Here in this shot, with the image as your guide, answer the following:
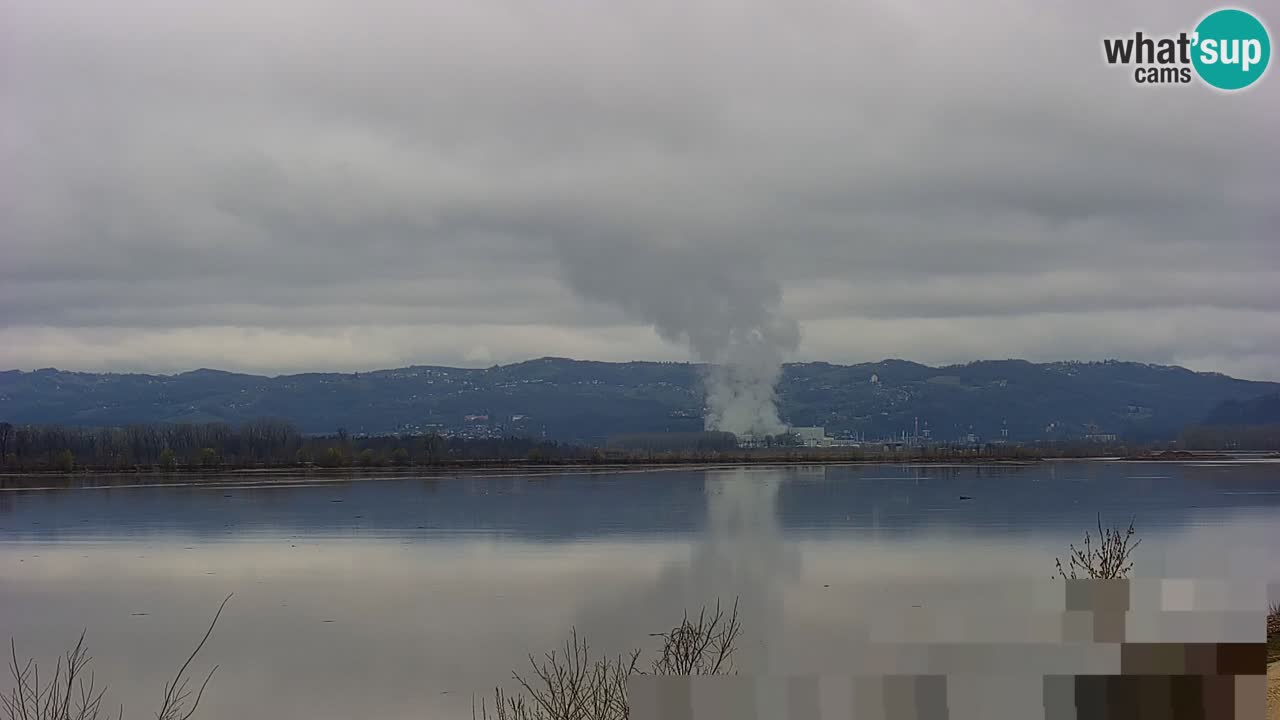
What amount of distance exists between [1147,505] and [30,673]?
3640cm

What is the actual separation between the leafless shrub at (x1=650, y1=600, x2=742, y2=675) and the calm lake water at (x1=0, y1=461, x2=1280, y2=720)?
612mm

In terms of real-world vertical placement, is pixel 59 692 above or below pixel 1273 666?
below

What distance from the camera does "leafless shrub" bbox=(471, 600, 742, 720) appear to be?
329 inches

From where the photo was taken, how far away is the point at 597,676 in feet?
32.8

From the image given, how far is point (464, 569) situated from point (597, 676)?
620 inches

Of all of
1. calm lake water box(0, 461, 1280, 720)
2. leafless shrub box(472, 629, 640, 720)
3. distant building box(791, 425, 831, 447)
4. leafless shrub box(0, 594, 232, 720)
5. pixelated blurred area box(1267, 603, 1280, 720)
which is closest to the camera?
→ pixelated blurred area box(1267, 603, 1280, 720)

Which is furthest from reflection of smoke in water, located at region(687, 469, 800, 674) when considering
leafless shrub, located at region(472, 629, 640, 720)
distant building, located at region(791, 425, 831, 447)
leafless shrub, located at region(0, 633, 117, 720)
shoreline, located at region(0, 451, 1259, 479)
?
distant building, located at region(791, 425, 831, 447)

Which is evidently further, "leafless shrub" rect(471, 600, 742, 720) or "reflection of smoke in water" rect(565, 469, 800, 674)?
"reflection of smoke in water" rect(565, 469, 800, 674)

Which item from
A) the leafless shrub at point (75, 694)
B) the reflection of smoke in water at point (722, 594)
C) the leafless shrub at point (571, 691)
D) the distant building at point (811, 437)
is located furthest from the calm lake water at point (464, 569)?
the distant building at point (811, 437)

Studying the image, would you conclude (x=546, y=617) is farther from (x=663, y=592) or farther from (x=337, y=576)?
(x=337, y=576)

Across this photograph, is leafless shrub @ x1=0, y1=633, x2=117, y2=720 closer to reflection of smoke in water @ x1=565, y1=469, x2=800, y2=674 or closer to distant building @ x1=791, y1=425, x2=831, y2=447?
reflection of smoke in water @ x1=565, y1=469, x2=800, y2=674

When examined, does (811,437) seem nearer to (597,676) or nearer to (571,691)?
(597,676)

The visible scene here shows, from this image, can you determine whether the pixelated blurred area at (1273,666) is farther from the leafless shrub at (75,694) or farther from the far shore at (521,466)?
the far shore at (521,466)

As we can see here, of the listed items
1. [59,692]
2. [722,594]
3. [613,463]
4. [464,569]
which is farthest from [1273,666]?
[613,463]
